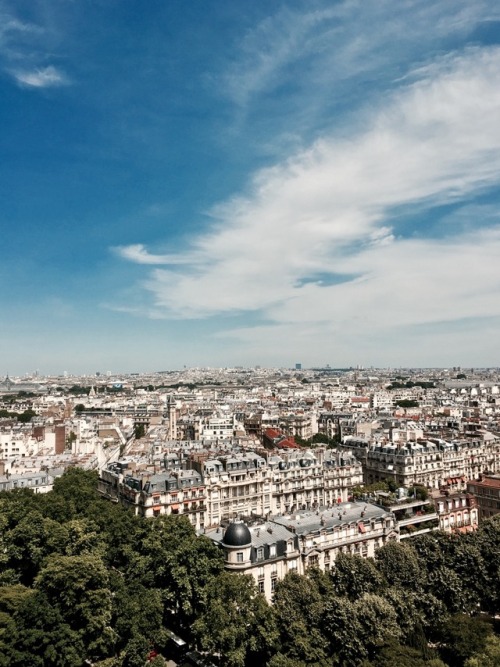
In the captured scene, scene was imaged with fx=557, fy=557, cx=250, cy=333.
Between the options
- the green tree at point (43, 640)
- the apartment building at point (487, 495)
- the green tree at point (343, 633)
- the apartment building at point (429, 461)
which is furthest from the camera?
the apartment building at point (429, 461)

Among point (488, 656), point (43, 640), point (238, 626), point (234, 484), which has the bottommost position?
point (488, 656)

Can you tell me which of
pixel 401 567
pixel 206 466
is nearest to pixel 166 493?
pixel 206 466

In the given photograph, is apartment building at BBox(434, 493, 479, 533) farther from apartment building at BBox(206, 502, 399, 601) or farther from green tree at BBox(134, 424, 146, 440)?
green tree at BBox(134, 424, 146, 440)

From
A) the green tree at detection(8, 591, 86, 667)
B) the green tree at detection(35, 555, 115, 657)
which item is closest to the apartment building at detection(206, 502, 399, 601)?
the green tree at detection(35, 555, 115, 657)

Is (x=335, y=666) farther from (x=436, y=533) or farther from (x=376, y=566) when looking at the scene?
(x=436, y=533)

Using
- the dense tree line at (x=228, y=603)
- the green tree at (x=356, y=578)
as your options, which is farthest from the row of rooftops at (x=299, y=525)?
the green tree at (x=356, y=578)

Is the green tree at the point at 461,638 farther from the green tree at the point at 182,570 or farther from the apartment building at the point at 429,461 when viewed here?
the apartment building at the point at 429,461

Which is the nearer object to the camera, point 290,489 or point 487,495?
point 487,495

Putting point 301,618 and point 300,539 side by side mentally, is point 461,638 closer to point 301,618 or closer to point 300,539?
point 301,618
